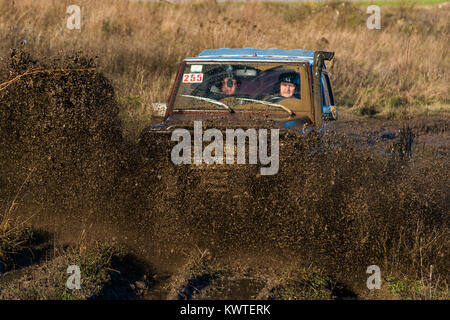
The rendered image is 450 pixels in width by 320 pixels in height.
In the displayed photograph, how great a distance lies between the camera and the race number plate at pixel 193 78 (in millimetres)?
6266

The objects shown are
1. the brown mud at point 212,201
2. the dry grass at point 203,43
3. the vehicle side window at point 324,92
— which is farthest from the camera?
the dry grass at point 203,43

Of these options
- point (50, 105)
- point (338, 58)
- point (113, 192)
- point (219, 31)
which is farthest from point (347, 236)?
point (338, 58)

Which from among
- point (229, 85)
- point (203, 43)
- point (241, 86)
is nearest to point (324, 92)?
point (241, 86)

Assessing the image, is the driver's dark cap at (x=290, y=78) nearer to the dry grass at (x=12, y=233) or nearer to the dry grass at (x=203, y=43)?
the dry grass at (x=12, y=233)

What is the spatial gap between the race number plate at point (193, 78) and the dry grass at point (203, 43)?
4057 millimetres

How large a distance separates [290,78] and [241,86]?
52 centimetres

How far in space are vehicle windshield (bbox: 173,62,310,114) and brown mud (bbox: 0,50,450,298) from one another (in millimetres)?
879

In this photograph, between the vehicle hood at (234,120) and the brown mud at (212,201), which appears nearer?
the brown mud at (212,201)

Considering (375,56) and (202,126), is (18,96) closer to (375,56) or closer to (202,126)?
(202,126)

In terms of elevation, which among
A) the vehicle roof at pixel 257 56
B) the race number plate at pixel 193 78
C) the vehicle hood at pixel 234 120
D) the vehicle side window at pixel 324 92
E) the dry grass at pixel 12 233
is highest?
the vehicle roof at pixel 257 56

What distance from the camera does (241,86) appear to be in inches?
243

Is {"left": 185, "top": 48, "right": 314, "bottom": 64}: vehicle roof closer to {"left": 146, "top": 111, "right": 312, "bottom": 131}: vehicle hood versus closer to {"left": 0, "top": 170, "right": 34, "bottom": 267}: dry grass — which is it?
{"left": 146, "top": 111, "right": 312, "bottom": 131}: vehicle hood

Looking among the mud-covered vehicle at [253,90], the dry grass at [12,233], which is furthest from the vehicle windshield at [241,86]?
the dry grass at [12,233]
